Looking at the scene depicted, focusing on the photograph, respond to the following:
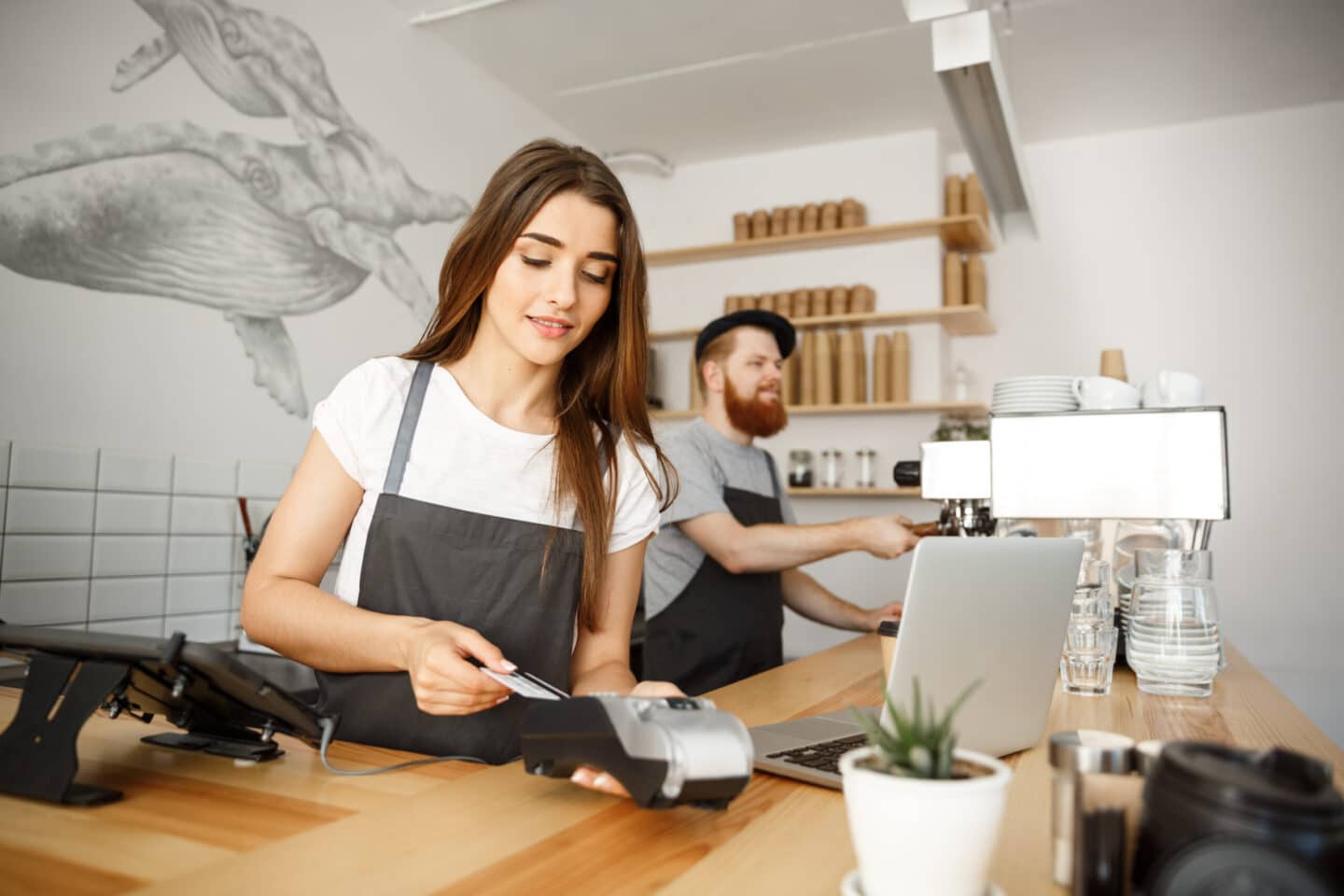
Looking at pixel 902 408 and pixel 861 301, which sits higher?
pixel 861 301

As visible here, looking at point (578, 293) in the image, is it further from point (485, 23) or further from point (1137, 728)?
point (485, 23)

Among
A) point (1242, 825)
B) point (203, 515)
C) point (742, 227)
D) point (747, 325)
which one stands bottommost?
point (1242, 825)

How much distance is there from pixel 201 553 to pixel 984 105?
240cm

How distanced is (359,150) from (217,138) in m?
0.62

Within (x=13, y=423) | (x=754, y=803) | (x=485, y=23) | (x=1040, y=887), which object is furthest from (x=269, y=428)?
(x=1040, y=887)

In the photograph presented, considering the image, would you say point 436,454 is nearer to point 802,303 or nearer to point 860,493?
point 860,493

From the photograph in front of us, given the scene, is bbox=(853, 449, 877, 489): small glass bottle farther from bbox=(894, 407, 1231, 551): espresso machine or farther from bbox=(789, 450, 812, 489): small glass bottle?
bbox=(894, 407, 1231, 551): espresso machine

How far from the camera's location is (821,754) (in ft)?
3.52

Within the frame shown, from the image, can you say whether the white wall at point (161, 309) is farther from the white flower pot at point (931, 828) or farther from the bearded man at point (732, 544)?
the white flower pot at point (931, 828)

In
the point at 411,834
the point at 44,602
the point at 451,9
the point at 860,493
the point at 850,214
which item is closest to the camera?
the point at 411,834

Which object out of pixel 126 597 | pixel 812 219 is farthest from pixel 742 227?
pixel 126 597

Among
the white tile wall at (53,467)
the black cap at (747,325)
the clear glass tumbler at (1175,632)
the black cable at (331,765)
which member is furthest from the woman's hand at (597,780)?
the black cap at (747,325)

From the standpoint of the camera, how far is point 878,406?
4.16 meters

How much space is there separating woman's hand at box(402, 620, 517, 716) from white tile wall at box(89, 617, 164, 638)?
5.82 ft
